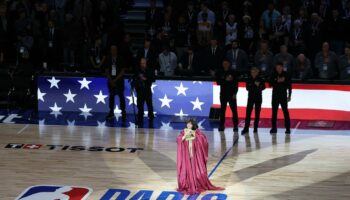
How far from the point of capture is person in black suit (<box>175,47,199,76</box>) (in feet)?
81.9

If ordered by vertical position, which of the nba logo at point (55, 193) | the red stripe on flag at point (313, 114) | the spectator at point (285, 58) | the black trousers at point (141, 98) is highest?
the spectator at point (285, 58)

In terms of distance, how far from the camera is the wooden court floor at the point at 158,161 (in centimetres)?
1675

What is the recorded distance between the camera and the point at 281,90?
22.1m

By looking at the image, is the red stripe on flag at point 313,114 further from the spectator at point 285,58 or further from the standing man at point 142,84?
the standing man at point 142,84

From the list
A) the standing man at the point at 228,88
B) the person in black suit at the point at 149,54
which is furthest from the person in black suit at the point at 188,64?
the standing man at the point at 228,88

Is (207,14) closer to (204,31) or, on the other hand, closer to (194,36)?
(204,31)

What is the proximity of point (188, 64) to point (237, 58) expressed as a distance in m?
1.61

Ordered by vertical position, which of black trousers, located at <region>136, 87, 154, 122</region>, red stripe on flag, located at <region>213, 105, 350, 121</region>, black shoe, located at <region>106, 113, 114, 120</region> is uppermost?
black trousers, located at <region>136, 87, 154, 122</region>

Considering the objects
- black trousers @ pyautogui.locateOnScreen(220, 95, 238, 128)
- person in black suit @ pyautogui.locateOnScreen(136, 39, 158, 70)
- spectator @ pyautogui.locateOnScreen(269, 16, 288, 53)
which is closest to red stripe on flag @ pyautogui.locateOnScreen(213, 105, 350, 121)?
black trousers @ pyautogui.locateOnScreen(220, 95, 238, 128)

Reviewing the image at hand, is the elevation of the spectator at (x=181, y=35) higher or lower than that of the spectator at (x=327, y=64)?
higher

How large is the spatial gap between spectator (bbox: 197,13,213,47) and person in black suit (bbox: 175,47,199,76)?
1.14m

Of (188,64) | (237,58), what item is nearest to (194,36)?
(188,64)

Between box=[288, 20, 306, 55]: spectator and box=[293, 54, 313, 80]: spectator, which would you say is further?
box=[288, 20, 306, 55]: spectator

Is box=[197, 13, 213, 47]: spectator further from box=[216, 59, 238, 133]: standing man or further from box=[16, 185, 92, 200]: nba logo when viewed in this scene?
box=[16, 185, 92, 200]: nba logo
